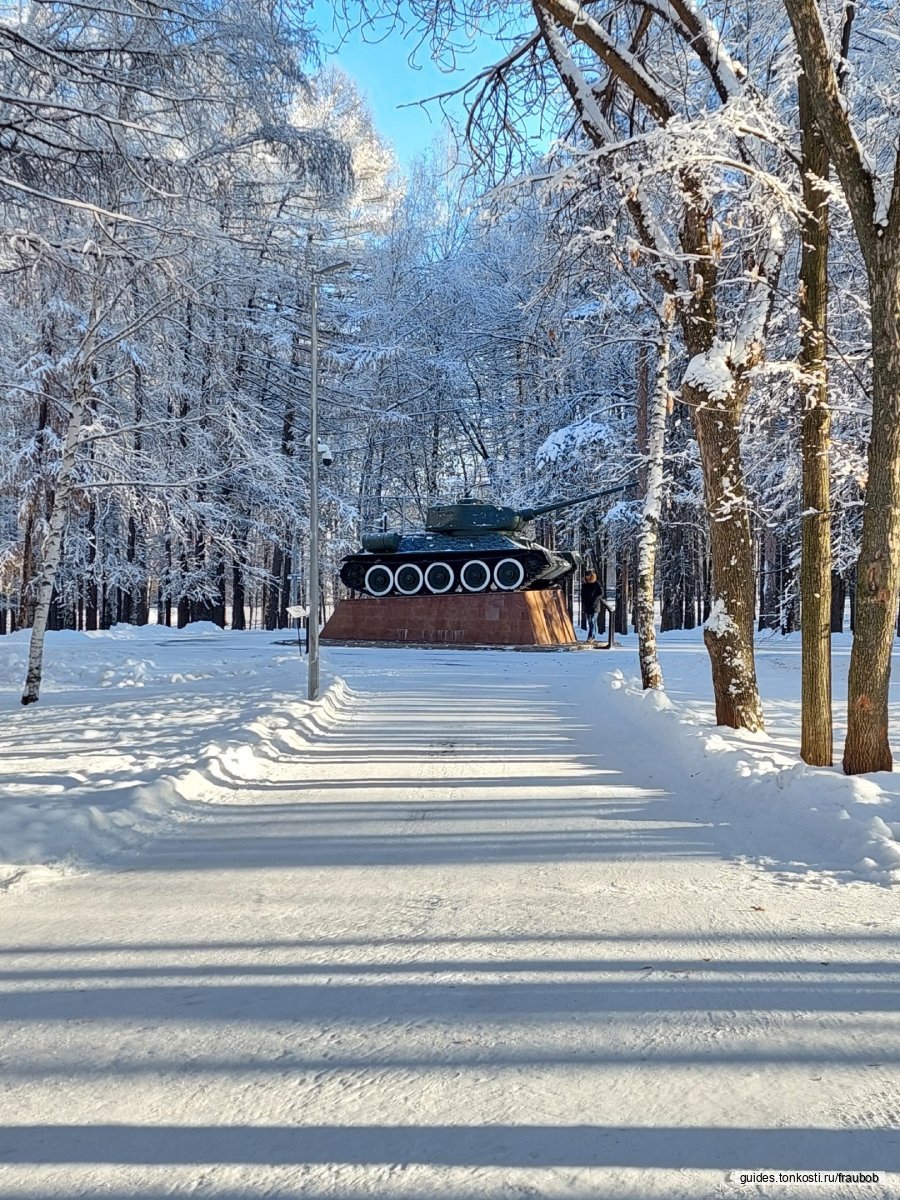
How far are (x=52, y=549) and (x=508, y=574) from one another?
14966 mm

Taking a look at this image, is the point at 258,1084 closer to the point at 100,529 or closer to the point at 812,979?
the point at 812,979

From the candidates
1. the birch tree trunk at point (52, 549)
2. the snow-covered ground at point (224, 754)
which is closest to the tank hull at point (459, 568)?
the snow-covered ground at point (224, 754)

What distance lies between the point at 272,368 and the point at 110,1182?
102 ft

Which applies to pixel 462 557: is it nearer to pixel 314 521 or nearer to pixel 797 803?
pixel 314 521

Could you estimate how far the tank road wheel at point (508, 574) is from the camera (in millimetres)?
24281

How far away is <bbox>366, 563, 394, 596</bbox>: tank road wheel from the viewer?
2620cm

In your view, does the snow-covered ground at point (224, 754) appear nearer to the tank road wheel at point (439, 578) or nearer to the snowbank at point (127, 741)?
the snowbank at point (127, 741)

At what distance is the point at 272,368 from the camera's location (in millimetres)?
30938

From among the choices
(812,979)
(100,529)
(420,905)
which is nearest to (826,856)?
(812,979)

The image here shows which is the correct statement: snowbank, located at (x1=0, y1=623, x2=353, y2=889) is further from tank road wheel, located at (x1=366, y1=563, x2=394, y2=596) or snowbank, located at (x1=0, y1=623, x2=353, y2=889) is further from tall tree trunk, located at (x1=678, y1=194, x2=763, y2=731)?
tank road wheel, located at (x1=366, y1=563, x2=394, y2=596)

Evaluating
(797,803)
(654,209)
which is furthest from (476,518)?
(797,803)

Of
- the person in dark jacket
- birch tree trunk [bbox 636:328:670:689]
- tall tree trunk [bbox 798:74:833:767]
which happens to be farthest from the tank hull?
tall tree trunk [bbox 798:74:833:767]

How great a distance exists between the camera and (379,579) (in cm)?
2631

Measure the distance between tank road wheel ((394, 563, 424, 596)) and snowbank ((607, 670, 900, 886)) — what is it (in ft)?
59.9
